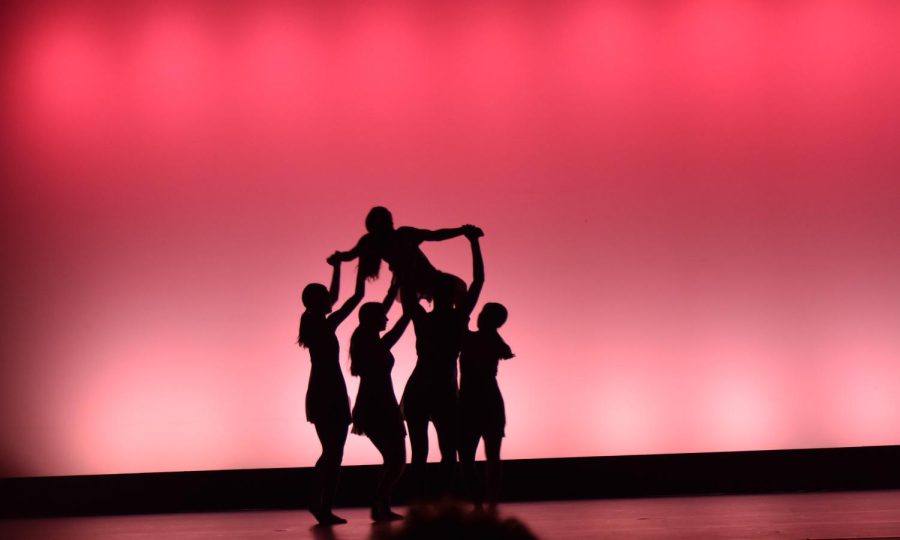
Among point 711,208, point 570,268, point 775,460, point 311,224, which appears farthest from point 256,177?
point 775,460

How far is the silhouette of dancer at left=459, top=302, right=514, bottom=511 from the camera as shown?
3.79m

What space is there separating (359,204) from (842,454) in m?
2.73

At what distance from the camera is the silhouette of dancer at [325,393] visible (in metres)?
3.89

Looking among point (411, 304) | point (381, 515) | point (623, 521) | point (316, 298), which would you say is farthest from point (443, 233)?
point (623, 521)

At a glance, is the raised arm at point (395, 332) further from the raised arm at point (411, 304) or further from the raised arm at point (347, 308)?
the raised arm at point (347, 308)

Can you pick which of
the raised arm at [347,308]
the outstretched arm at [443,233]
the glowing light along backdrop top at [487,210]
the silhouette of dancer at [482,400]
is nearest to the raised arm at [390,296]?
the raised arm at [347,308]

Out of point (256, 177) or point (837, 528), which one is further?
point (256, 177)

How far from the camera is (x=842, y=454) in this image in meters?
4.98

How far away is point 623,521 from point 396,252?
1341 mm

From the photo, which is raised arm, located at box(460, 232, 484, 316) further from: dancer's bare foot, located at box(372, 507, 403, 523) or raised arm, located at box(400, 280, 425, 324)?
dancer's bare foot, located at box(372, 507, 403, 523)

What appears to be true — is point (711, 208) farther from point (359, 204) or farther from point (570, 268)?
point (359, 204)

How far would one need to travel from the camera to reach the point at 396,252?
13.2 feet

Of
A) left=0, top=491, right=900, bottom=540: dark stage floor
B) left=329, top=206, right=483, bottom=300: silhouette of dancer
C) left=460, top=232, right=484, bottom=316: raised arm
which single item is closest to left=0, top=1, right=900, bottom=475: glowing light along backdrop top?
left=0, top=491, right=900, bottom=540: dark stage floor

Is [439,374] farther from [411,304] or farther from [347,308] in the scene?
[347,308]
